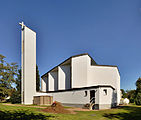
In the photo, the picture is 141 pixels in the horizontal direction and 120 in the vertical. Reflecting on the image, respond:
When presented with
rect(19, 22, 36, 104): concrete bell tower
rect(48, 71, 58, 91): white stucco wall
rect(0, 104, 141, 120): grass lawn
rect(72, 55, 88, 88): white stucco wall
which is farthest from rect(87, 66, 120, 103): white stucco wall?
rect(19, 22, 36, 104): concrete bell tower

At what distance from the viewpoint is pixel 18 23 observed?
2195 cm

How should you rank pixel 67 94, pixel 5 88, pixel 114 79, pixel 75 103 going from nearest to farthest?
pixel 75 103 → pixel 67 94 → pixel 114 79 → pixel 5 88

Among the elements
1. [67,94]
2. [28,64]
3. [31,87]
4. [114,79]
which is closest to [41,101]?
[31,87]

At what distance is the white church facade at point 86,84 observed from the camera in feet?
54.8

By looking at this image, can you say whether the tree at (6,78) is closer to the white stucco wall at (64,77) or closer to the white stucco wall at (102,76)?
the white stucco wall at (64,77)

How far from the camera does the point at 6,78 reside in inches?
1029

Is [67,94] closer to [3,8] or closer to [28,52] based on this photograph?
[28,52]

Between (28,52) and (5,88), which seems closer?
(28,52)

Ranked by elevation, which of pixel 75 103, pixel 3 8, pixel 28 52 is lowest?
pixel 75 103

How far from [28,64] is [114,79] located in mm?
16967

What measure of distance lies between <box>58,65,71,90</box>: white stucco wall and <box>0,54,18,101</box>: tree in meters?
10.9

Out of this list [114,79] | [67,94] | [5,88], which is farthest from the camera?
[5,88]

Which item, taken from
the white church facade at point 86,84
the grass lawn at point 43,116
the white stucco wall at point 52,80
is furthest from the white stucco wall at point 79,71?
the grass lawn at point 43,116

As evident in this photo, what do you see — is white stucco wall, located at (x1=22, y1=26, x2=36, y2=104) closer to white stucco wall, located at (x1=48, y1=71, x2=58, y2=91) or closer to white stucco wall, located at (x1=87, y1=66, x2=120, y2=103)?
white stucco wall, located at (x1=48, y1=71, x2=58, y2=91)
